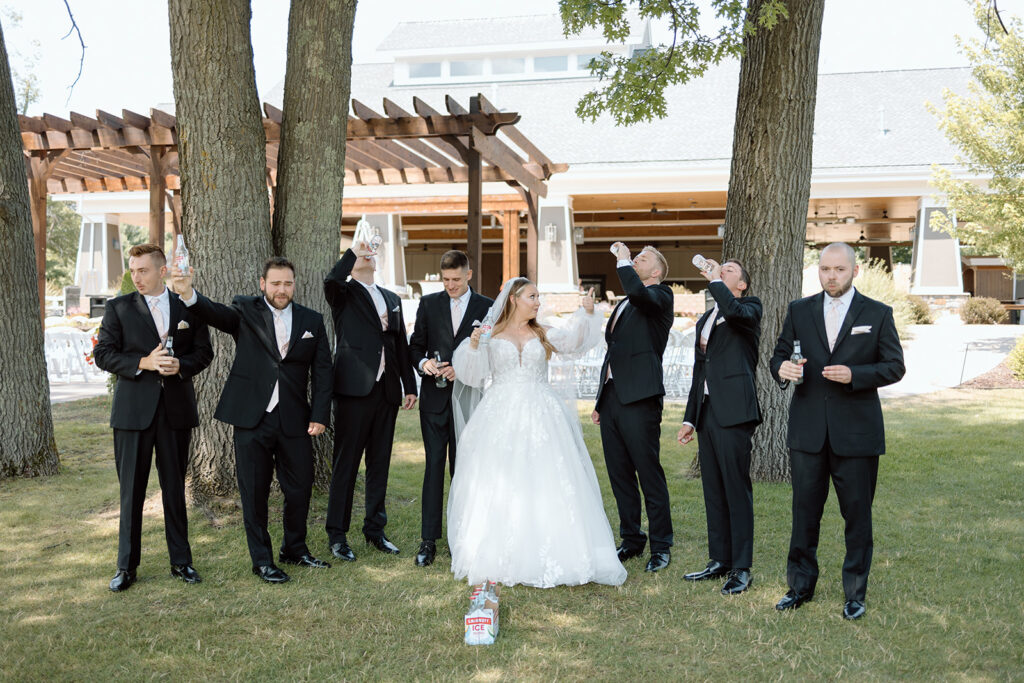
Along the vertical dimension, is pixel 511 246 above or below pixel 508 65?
below

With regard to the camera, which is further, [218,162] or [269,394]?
[218,162]

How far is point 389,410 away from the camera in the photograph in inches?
212

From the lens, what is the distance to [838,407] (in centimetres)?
416

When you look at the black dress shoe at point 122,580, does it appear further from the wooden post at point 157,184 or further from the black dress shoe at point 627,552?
the wooden post at point 157,184

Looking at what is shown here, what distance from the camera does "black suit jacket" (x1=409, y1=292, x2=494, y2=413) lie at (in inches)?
213

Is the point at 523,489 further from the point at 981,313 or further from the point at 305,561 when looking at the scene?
the point at 981,313

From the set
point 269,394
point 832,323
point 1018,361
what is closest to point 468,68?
point 1018,361

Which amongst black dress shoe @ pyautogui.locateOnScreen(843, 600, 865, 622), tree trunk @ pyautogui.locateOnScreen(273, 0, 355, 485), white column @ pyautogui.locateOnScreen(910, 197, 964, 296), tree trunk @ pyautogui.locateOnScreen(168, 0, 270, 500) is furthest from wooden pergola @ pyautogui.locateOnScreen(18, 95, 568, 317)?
white column @ pyautogui.locateOnScreen(910, 197, 964, 296)

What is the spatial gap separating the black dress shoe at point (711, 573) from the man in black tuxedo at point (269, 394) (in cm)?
227

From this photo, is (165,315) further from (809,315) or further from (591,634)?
(809,315)

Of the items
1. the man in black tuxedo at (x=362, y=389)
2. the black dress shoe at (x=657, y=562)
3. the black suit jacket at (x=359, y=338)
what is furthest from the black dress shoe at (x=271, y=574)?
the black dress shoe at (x=657, y=562)

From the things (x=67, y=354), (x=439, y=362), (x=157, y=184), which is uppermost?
(x=157, y=184)

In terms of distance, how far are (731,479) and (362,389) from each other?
2264 millimetres

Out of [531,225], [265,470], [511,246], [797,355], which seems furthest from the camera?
[511,246]
